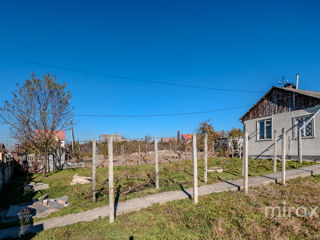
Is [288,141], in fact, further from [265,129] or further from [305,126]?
[265,129]

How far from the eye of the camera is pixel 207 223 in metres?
3.68

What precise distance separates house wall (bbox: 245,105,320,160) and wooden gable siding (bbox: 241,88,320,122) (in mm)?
279

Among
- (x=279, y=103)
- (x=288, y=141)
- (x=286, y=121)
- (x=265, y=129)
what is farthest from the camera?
(x=265, y=129)

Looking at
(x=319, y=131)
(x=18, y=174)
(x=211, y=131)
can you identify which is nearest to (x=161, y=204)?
(x=319, y=131)

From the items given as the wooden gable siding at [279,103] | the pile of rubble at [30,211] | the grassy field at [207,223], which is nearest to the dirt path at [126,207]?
the grassy field at [207,223]

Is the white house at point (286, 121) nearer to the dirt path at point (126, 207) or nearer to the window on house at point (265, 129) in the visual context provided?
the window on house at point (265, 129)

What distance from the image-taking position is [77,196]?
235 inches

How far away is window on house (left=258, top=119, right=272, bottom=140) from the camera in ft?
43.8

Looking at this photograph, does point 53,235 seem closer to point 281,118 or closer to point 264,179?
point 264,179

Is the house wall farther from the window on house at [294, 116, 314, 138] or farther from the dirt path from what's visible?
the dirt path

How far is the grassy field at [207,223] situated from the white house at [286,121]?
5.65 metres

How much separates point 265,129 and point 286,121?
68.9 inches

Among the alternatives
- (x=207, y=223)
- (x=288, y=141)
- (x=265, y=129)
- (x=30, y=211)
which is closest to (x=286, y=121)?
(x=288, y=141)

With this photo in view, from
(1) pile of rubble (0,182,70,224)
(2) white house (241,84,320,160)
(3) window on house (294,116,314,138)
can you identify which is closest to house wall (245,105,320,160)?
(2) white house (241,84,320,160)
